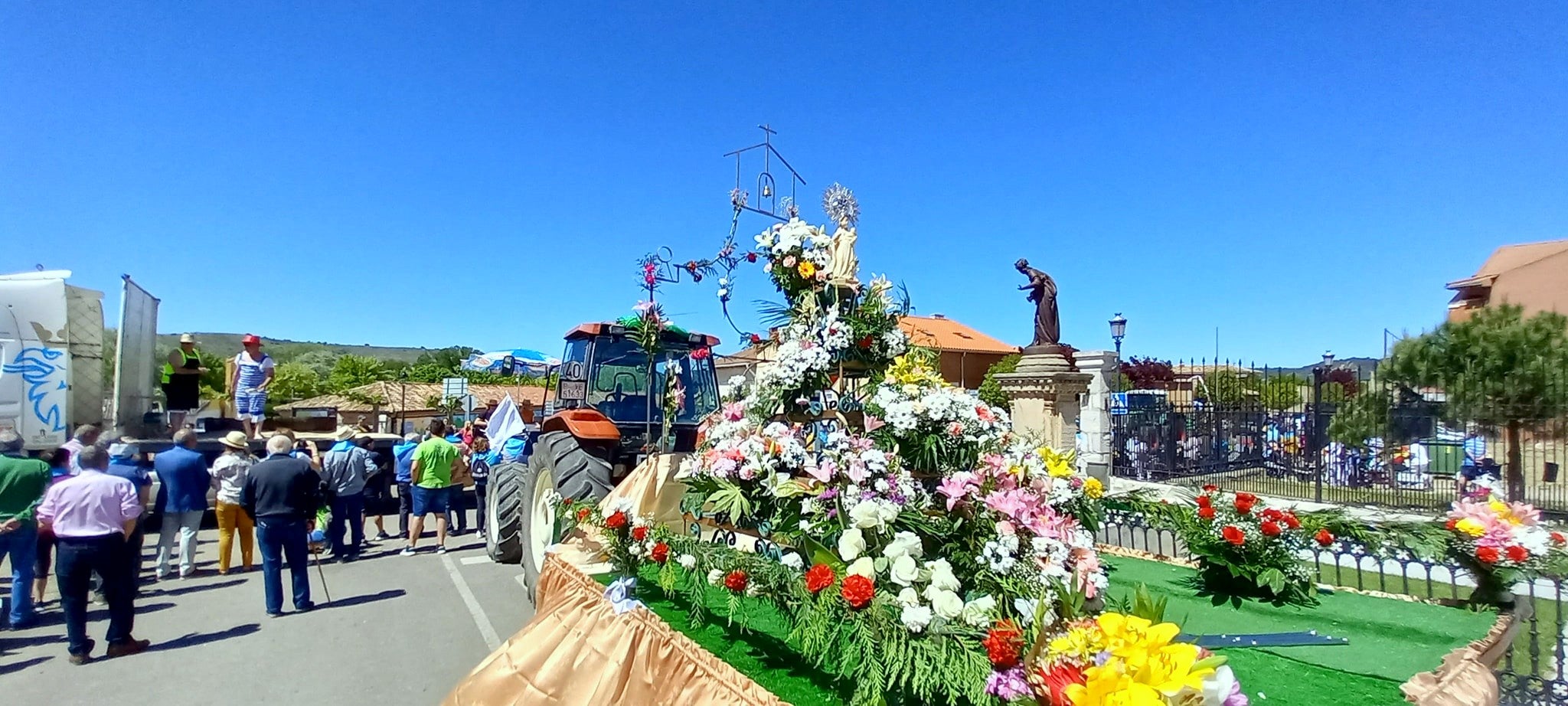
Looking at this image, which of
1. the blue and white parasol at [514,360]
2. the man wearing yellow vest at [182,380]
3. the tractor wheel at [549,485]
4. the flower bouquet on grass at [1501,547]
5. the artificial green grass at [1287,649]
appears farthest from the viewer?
the blue and white parasol at [514,360]

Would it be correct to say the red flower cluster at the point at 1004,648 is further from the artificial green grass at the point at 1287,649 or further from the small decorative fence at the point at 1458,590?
the small decorative fence at the point at 1458,590

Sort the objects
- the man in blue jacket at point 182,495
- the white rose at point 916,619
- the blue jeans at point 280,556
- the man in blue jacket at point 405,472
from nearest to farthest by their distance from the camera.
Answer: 1. the white rose at point 916,619
2. the blue jeans at point 280,556
3. the man in blue jacket at point 182,495
4. the man in blue jacket at point 405,472

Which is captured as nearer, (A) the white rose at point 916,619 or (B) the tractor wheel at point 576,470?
(A) the white rose at point 916,619

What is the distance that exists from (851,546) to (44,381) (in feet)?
33.9

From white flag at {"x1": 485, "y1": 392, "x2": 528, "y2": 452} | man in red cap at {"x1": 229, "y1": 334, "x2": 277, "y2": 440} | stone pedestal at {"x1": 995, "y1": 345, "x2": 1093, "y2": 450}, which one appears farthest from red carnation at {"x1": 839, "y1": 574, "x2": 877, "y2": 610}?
man in red cap at {"x1": 229, "y1": 334, "x2": 277, "y2": 440}

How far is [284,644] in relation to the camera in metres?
5.40

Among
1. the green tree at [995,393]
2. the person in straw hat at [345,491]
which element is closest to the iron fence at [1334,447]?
the green tree at [995,393]

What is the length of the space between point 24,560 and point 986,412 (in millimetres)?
7531

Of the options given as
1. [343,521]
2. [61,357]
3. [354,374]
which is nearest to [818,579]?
[343,521]

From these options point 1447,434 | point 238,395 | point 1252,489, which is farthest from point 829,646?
point 1447,434

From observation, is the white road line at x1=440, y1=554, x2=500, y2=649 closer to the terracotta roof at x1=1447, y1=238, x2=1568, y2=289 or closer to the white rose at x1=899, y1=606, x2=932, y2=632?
the white rose at x1=899, y1=606, x2=932, y2=632

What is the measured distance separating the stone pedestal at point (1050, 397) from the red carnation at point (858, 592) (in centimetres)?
→ 867

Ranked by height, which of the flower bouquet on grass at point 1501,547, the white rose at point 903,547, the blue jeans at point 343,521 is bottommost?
the blue jeans at point 343,521

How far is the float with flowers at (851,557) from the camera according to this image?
2.43 metres
